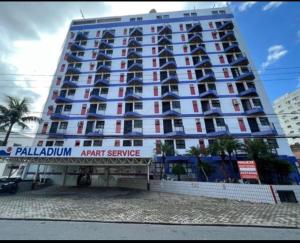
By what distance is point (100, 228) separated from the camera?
23.4ft

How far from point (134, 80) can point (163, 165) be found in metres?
15.5

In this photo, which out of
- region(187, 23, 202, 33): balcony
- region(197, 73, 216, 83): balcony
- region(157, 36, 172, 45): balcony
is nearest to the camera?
region(197, 73, 216, 83): balcony

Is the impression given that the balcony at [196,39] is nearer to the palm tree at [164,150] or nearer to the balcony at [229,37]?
the balcony at [229,37]

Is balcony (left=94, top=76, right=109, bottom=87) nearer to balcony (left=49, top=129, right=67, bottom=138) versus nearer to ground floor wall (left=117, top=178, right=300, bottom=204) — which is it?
balcony (left=49, top=129, right=67, bottom=138)

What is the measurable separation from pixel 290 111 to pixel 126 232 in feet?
241

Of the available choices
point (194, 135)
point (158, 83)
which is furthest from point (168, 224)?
point (158, 83)

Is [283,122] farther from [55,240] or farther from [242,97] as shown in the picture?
[55,240]

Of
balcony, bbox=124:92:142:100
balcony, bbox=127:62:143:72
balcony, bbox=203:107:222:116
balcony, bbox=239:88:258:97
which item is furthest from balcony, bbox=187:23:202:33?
balcony, bbox=203:107:222:116

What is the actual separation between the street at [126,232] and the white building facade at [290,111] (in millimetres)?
61185

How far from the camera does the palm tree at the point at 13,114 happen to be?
2378 centimetres

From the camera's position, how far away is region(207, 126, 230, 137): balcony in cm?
2405

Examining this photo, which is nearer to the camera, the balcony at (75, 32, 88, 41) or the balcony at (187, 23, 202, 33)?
the balcony at (187, 23, 202, 33)

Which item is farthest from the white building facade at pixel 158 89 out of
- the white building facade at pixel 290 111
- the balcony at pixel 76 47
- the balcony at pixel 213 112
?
the white building facade at pixel 290 111

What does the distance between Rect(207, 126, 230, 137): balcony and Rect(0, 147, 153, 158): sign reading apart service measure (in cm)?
1161
